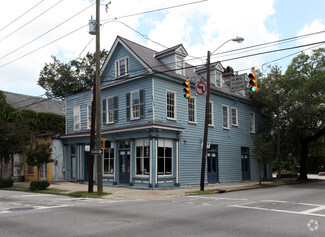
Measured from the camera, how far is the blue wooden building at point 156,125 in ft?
69.1

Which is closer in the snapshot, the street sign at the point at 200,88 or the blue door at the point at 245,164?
the street sign at the point at 200,88

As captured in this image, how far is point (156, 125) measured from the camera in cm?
1984

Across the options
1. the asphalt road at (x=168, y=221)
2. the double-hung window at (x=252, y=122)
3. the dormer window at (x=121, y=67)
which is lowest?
the asphalt road at (x=168, y=221)

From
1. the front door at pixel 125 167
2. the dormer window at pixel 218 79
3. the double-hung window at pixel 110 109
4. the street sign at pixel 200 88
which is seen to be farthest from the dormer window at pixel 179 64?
the front door at pixel 125 167

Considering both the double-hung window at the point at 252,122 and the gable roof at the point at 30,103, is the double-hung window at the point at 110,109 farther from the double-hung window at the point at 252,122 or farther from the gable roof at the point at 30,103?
the double-hung window at the point at 252,122

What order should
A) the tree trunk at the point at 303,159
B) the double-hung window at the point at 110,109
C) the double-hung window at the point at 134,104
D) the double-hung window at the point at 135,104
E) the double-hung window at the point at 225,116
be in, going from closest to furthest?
the double-hung window at the point at 134,104 → the double-hung window at the point at 135,104 → the double-hung window at the point at 110,109 → the double-hung window at the point at 225,116 → the tree trunk at the point at 303,159

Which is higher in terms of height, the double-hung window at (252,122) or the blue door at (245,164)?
the double-hung window at (252,122)

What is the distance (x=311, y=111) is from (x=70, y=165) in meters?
19.6

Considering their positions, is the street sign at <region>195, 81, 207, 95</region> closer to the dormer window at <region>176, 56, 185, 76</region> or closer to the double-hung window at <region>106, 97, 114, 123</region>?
the dormer window at <region>176, 56, 185, 76</region>

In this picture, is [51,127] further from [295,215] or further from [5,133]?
[295,215]

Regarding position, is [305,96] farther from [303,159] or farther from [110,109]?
[110,109]

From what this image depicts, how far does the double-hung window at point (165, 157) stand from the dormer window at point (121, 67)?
6.05 m

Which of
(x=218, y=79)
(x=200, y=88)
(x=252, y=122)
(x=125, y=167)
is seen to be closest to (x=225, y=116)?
(x=218, y=79)

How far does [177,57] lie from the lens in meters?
23.6
